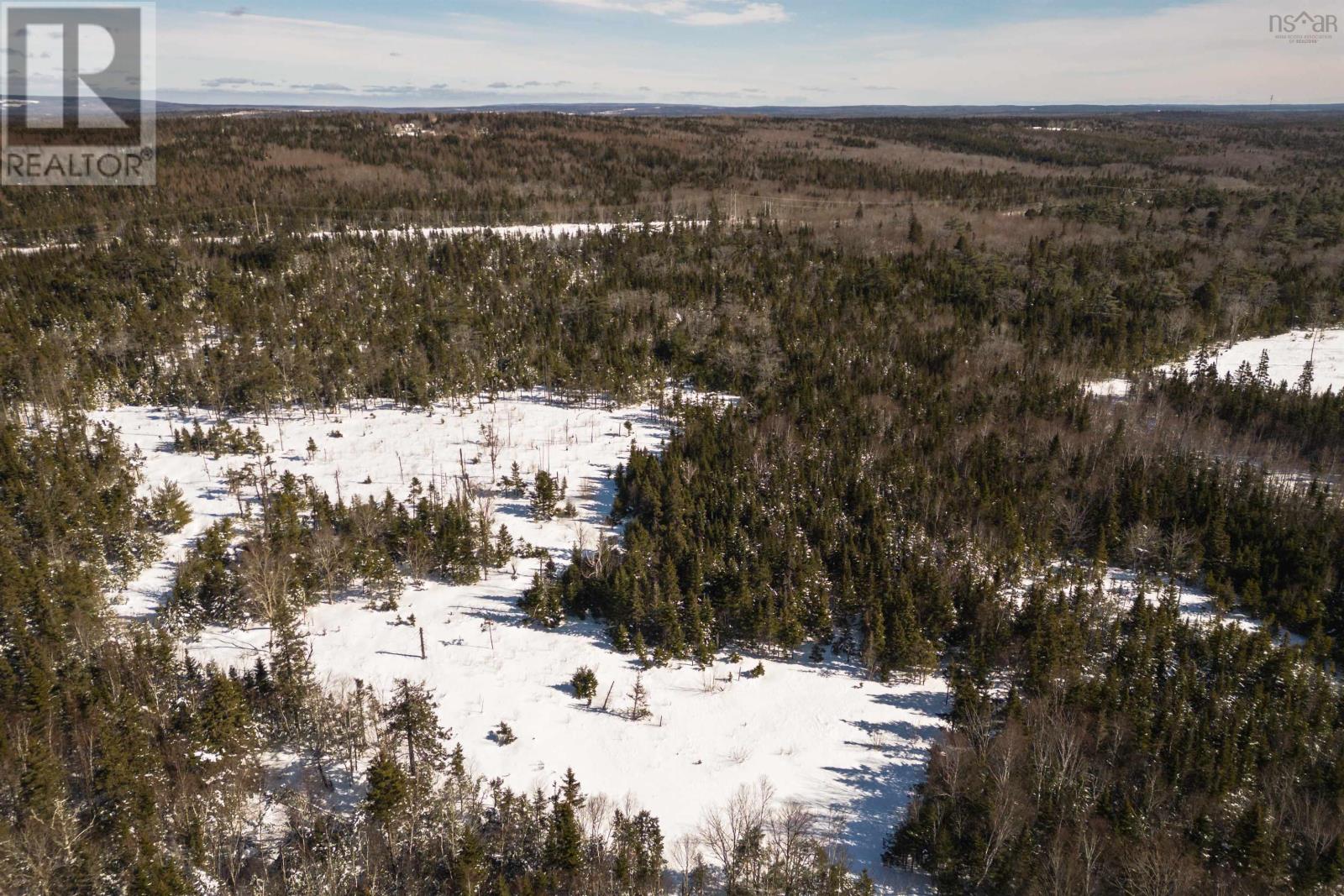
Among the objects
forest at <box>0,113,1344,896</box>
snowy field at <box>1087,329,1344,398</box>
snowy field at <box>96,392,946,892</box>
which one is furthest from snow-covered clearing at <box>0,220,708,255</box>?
snowy field at <box>1087,329,1344,398</box>

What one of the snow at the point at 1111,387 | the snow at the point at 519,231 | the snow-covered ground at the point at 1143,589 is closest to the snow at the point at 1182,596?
the snow-covered ground at the point at 1143,589

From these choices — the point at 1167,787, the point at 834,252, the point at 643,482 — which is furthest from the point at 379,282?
the point at 1167,787

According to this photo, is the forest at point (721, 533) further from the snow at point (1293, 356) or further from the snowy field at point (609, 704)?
the snow at point (1293, 356)

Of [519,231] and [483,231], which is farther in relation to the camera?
[519,231]

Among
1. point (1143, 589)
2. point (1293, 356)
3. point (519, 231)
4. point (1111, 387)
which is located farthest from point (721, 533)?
point (519, 231)

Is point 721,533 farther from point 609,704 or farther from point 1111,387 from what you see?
point 1111,387

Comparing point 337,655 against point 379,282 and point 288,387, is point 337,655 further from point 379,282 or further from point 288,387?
point 379,282

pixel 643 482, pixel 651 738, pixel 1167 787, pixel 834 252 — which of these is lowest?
pixel 651 738
